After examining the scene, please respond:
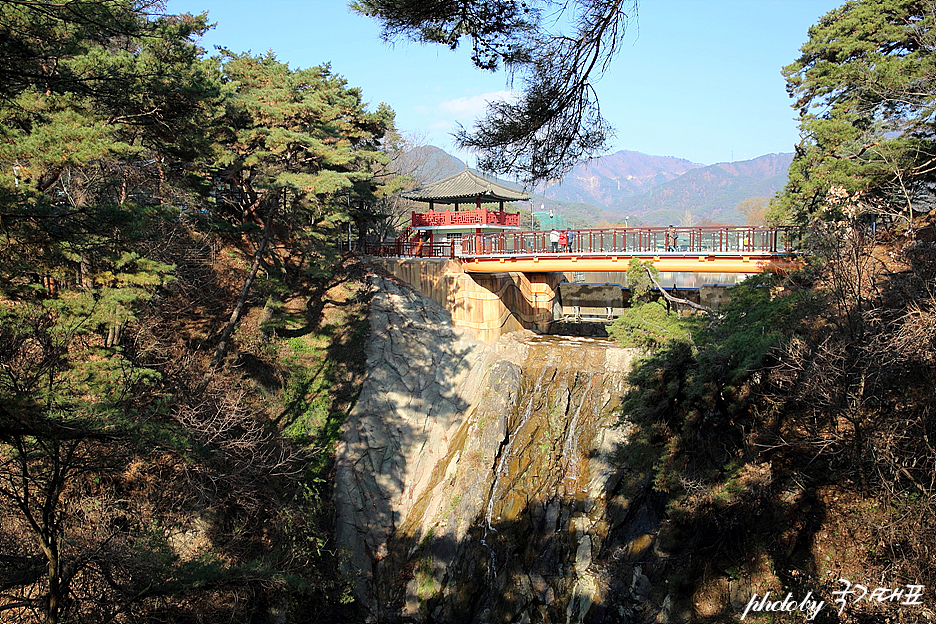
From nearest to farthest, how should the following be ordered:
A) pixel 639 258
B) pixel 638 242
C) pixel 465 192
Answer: pixel 639 258 → pixel 638 242 → pixel 465 192

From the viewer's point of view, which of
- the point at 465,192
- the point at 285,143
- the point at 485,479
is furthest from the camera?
the point at 465,192

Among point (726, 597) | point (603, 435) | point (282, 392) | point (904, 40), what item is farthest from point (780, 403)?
point (282, 392)

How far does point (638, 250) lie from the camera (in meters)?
17.9

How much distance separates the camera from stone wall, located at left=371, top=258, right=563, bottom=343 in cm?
2209

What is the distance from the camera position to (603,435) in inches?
661

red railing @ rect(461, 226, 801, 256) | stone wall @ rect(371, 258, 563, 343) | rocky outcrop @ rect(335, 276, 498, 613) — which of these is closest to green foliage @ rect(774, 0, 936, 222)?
red railing @ rect(461, 226, 801, 256)

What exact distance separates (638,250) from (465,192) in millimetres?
10652

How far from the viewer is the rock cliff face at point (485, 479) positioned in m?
13.8

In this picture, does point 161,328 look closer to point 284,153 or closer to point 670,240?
point 284,153

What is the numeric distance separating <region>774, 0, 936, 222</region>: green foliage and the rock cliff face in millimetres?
8047

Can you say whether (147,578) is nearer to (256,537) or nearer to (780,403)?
(256,537)

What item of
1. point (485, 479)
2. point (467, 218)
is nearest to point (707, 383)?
point (485, 479)

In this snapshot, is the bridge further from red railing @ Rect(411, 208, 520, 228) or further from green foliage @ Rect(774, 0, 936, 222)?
red railing @ Rect(411, 208, 520, 228)

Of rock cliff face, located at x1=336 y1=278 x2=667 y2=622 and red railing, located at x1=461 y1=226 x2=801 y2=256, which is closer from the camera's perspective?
rock cliff face, located at x1=336 y1=278 x2=667 y2=622
